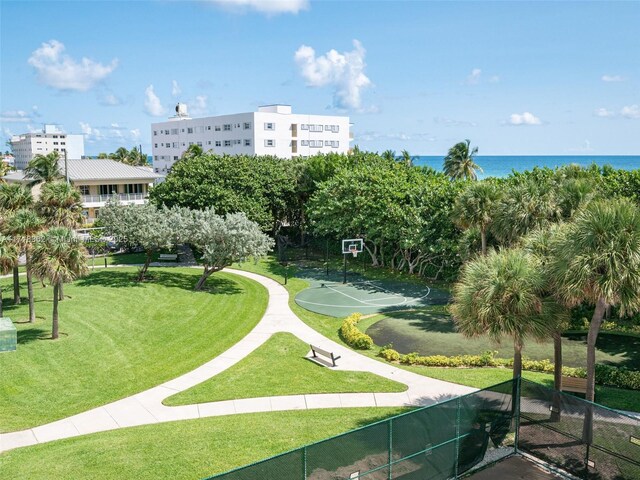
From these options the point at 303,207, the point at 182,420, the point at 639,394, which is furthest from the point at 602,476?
the point at 303,207

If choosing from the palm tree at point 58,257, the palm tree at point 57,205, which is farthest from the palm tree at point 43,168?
the palm tree at point 58,257

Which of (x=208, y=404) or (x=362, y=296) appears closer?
(x=208, y=404)

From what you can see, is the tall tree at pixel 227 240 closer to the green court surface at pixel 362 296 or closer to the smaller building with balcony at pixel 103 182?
the green court surface at pixel 362 296

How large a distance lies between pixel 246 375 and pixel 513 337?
11131mm

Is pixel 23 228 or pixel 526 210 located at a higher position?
pixel 526 210

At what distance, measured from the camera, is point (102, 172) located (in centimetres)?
6431

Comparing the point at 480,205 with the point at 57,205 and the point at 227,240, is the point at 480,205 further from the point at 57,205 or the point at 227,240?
the point at 57,205

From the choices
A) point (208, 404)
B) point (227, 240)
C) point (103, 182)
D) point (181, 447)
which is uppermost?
point (103, 182)

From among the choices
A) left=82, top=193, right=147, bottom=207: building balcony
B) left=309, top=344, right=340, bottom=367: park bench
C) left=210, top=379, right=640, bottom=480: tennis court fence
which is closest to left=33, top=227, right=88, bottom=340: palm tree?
left=309, top=344, right=340, bottom=367: park bench

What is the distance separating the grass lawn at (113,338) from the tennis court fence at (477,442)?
11242 millimetres

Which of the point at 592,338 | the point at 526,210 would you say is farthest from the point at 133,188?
the point at 592,338

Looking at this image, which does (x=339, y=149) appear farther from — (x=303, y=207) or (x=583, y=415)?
(x=583, y=415)

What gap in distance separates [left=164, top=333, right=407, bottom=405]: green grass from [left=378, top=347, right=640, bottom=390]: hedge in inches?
97.5

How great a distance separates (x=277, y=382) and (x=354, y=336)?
600 cm
